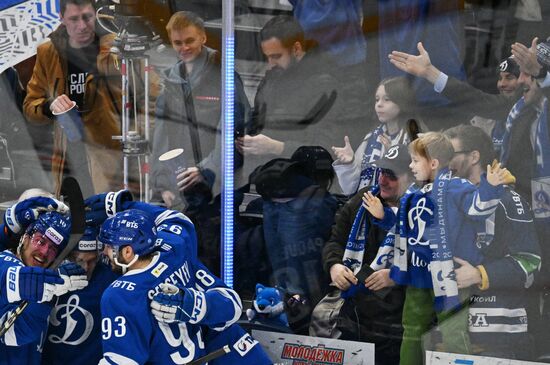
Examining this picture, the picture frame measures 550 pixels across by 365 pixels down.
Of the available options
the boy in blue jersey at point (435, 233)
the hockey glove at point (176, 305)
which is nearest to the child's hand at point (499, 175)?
the boy in blue jersey at point (435, 233)

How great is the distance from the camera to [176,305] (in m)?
4.18

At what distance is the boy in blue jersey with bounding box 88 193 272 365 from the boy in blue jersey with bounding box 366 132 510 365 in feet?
2.13

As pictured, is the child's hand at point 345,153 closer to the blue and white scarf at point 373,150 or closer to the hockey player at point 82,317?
the blue and white scarf at point 373,150

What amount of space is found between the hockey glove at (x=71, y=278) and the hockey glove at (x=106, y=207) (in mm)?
252

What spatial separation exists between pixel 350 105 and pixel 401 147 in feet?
0.90

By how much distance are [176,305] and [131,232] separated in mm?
327

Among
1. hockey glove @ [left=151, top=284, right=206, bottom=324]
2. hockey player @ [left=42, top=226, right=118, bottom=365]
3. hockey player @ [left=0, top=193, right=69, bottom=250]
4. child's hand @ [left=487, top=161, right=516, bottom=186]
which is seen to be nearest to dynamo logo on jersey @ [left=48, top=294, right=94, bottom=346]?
hockey player @ [left=42, top=226, right=118, bottom=365]

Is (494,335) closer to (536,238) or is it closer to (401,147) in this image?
(536,238)

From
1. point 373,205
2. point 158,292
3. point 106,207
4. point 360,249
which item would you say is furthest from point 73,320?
point 373,205

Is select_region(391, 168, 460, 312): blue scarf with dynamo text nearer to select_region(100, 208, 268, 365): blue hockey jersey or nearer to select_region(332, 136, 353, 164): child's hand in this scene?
select_region(332, 136, 353, 164): child's hand

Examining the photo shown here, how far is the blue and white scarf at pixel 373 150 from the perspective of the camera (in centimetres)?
447

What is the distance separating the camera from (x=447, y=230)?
14.5 feet

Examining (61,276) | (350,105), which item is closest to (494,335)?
(350,105)

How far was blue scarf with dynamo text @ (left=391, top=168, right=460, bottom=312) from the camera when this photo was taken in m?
4.41
